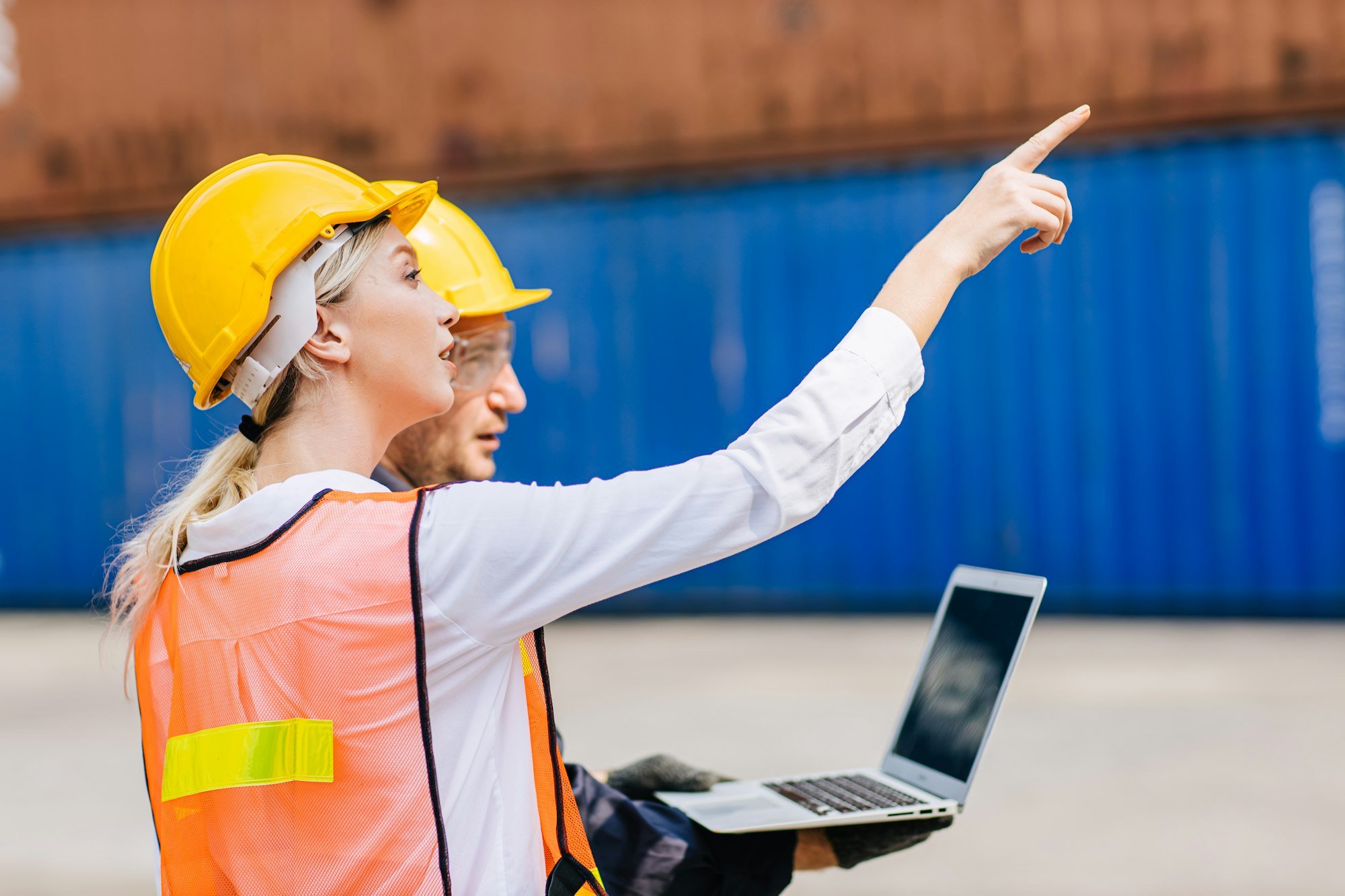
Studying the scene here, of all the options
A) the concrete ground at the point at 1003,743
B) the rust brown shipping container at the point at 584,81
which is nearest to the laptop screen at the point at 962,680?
the concrete ground at the point at 1003,743

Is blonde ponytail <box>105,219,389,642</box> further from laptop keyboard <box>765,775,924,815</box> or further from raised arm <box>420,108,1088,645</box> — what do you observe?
laptop keyboard <box>765,775,924,815</box>

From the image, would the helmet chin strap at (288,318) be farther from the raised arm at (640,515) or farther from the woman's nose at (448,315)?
the raised arm at (640,515)

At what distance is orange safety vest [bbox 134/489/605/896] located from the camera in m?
1.04

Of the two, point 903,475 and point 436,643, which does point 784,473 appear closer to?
point 436,643

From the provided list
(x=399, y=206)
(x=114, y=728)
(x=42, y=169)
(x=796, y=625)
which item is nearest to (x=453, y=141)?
(x=42, y=169)

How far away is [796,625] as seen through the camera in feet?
26.6

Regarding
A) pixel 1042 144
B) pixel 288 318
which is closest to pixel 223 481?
pixel 288 318

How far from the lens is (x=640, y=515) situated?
103 cm

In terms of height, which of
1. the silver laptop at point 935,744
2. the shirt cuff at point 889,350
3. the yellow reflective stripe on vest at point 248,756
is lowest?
the silver laptop at point 935,744

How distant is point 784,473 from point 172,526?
2.17ft

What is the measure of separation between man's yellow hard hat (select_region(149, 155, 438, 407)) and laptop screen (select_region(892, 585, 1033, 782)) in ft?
3.09

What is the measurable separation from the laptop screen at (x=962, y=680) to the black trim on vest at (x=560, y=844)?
0.56 metres

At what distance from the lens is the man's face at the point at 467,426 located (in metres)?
2.00

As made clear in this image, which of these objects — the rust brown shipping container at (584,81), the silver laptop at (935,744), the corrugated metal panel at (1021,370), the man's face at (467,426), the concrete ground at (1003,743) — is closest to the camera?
the silver laptop at (935,744)
